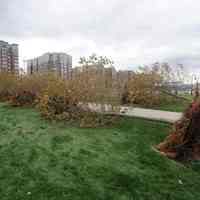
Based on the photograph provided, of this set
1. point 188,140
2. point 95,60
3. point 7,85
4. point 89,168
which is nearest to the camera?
point 89,168

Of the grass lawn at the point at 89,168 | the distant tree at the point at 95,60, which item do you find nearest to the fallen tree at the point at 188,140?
the grass lawn at the point at 89,168

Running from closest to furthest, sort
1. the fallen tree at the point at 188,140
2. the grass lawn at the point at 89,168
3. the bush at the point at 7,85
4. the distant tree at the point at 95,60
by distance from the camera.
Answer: the grass lawn at the point at 89,168, the fallen tree at the point at 188,140, the distant tree at the point at 95,60, the bush at the point at 7,85

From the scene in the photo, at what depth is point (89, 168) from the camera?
149 inches

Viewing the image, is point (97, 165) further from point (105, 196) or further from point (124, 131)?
point (124, 131)

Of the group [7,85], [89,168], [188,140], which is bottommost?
[89,168]

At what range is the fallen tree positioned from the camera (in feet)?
14.4

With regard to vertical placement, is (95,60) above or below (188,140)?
above

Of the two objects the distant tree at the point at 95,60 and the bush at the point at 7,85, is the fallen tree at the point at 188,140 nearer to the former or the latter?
the distant tree at the point at 95,60

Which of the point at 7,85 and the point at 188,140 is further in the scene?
the point at 7,85

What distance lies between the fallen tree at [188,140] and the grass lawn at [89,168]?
342mm

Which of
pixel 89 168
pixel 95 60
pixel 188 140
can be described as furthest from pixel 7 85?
pixel 188 140

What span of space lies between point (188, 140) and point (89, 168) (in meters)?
2.25

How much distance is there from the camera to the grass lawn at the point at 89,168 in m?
3.07

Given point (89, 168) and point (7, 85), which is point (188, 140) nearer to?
point (89, 168)
